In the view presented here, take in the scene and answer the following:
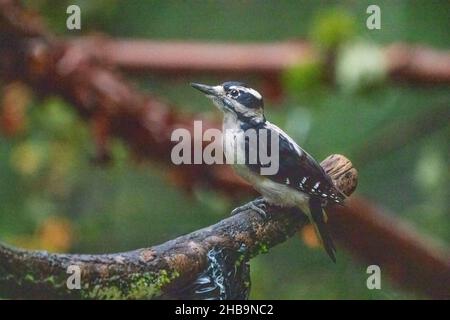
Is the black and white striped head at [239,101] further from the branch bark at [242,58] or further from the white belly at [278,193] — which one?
the branch bark at [242,58]

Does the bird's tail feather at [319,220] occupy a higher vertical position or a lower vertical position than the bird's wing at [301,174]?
lower

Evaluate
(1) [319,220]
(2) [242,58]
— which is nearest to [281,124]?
(2) [242,58]

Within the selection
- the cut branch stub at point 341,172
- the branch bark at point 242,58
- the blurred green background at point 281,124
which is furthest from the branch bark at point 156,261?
the branch bark at point 242,58

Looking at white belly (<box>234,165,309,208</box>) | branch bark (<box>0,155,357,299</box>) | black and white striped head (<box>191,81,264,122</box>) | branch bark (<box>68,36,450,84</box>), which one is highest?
branch bark (<box>68,36,450,84</box>)

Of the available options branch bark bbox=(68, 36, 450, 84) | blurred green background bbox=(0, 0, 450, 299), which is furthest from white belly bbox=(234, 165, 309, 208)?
branch bark bbox=(68, 36, 450, 84)

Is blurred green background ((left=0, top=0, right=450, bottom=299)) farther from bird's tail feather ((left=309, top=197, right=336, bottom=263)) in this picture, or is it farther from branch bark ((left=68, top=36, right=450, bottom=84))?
bird's tail feather ((left=309, top=197, right=336, bottom=263))
